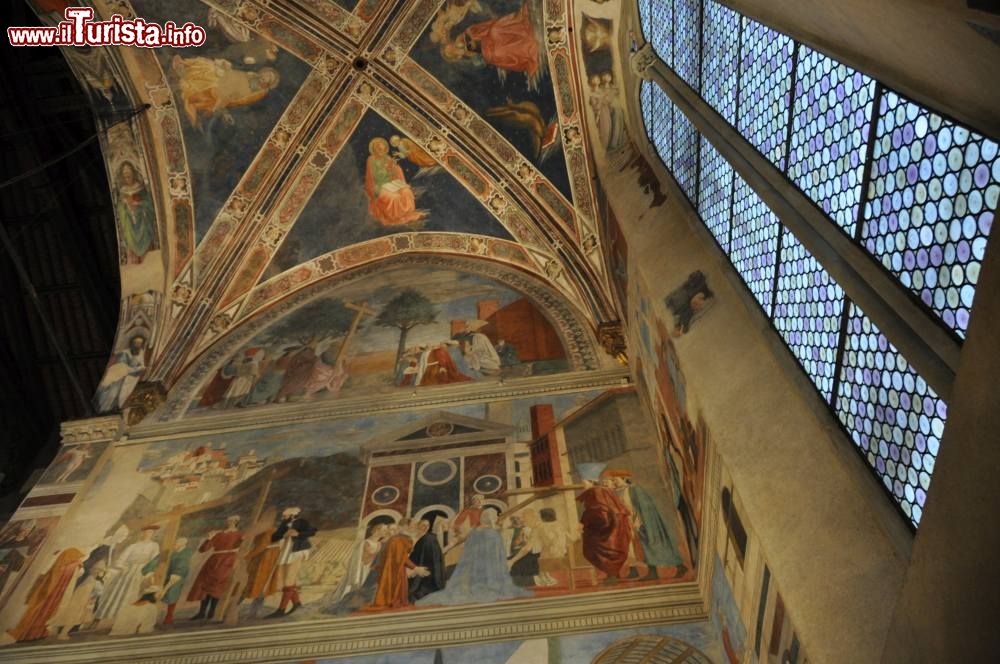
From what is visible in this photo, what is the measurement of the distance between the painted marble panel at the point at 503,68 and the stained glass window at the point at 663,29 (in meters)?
2.62

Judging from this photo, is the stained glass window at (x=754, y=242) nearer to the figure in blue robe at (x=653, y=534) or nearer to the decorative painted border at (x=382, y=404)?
the figure in blue robe at (x=653, y=534)

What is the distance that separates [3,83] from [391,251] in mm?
6314

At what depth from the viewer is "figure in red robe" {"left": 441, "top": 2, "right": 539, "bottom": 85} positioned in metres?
11.7

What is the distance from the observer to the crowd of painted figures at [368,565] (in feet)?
25.3

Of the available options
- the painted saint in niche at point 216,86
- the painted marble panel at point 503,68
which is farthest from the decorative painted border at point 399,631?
the painted saint in niche at point 216,86

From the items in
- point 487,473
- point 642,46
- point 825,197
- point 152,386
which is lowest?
point 825,197

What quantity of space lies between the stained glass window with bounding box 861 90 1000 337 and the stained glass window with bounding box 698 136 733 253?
2.45m

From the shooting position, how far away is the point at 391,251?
13781mm

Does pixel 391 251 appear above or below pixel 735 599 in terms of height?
above

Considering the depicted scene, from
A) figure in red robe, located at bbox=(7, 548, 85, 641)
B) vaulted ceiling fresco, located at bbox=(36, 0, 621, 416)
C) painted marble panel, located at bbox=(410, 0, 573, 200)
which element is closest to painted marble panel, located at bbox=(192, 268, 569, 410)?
vaulted ceiling fresco, located at bbox=(36, 0, 621, 416)

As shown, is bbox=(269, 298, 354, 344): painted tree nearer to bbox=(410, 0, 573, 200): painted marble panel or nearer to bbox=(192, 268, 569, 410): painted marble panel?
bbox=(192, 268, 569, 410): painted marble panel

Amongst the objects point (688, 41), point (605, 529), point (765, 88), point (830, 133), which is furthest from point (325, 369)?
point (830, 133)

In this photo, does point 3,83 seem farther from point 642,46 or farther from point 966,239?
point 966,239

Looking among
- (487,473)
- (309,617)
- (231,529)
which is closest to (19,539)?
(231,529)
